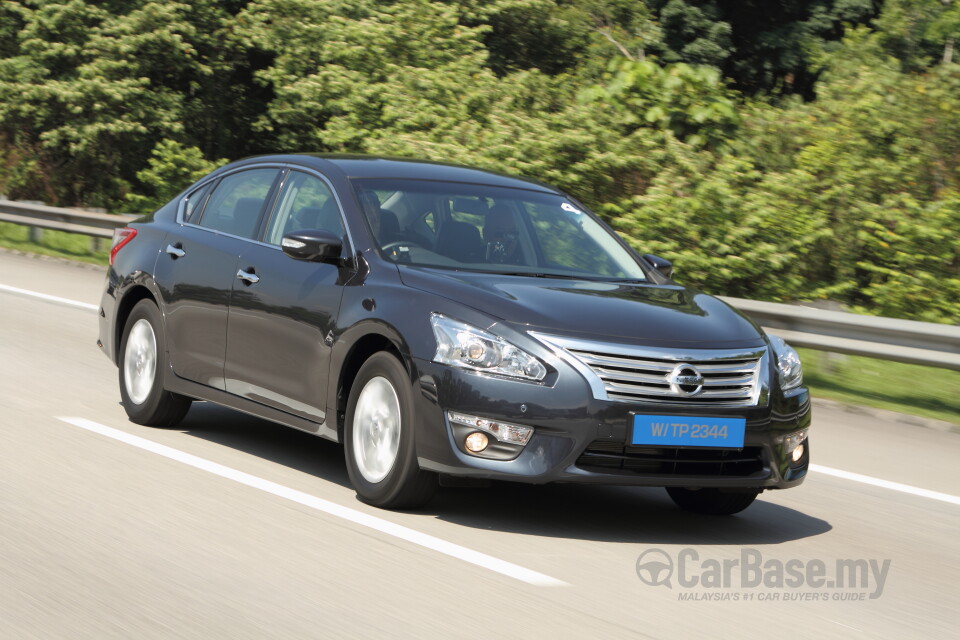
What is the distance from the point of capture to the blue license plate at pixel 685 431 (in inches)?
225

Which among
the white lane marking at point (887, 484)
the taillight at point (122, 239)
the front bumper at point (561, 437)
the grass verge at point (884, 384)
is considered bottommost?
the grass verge at point (884, 384)

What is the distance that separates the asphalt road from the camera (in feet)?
15.1

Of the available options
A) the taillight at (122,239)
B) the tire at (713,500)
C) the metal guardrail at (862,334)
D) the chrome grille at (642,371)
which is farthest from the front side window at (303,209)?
the metal guardrail at (862,334)

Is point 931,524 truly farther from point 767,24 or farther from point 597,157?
point 767,24

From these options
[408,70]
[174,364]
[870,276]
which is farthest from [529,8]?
[174,364]

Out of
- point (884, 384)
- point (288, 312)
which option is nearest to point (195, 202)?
point (288, 312)

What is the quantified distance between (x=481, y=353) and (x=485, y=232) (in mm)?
1326

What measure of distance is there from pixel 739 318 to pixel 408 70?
50.2 ft

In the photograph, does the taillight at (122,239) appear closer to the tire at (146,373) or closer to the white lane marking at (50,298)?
the tire at (146,373)

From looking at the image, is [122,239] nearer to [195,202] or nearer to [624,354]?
[195,202]

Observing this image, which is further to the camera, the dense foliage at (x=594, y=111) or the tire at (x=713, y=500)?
the dense foliage at (x=594, y=111)

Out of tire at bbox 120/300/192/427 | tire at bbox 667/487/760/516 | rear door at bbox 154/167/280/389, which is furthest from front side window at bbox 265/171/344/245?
tire at bbox 667/487/760/516

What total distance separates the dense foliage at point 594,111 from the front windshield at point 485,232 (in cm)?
708

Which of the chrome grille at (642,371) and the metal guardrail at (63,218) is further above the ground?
the chrome grille at (642,371)
